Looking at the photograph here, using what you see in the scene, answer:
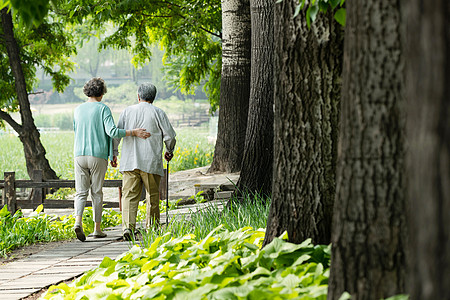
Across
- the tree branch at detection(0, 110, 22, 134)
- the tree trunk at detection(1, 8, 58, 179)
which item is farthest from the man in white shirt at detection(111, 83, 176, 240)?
the tree branch at detection(0, 110, 22, 134)

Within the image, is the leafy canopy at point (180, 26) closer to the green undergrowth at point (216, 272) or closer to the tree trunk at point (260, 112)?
the tree trunk at point (260, 112)

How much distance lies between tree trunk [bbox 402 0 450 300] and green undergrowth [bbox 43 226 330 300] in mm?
999

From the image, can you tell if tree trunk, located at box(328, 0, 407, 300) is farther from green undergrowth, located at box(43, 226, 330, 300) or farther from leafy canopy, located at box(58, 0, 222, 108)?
leafy canopy, located at box(58, 0, 222, 108)

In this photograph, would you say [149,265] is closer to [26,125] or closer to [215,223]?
[215,223]

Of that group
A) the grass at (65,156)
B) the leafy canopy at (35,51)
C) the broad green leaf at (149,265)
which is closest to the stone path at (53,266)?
the broad green leaf at (149,265)

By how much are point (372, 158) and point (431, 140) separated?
79 cm

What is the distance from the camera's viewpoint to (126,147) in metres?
7.04

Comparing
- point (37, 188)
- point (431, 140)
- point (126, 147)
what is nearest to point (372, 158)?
point (431, 140)

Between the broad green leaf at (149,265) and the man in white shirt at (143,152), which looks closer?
the broad green leaf at (149,265)

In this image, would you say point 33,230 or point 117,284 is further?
point 33,230

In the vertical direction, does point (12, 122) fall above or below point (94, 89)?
below

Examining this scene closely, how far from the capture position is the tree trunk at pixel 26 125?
15273 mm

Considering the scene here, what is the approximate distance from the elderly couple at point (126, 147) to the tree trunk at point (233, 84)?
356cm

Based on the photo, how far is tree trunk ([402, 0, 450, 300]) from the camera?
169cm
